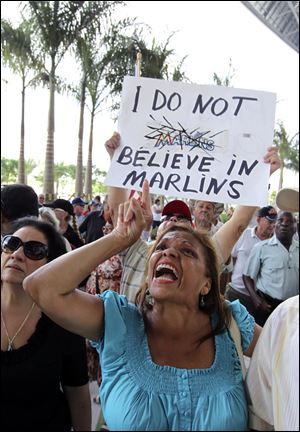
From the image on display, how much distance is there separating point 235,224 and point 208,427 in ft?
3.44

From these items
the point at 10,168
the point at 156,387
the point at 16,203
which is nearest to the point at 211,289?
the point at 156,387

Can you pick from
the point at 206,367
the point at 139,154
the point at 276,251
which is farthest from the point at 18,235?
the point at 276,251

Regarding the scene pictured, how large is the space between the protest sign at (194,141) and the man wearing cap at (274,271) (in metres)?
2.09

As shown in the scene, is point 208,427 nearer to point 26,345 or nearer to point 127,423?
point 127,423

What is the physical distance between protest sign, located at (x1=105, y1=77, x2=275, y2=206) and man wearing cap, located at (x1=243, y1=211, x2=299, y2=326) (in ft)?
6.85

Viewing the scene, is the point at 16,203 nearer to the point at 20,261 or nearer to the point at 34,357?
the point at 20,261

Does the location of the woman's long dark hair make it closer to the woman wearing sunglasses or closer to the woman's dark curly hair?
the woman wearing sunglasses

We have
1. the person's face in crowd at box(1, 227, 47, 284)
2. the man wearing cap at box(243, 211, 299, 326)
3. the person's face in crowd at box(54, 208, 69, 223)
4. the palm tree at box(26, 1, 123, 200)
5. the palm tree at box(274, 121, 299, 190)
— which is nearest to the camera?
the person's face in crowd at box(1, 227, 47, 284)

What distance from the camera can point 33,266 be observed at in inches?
75.0

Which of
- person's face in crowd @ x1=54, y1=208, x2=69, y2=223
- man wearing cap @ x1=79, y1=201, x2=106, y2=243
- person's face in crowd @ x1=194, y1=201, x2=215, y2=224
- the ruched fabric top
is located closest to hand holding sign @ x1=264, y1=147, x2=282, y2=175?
the ruched fabric top

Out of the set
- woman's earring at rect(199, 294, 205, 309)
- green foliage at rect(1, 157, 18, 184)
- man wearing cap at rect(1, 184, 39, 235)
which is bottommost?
green foliage at rect(1, 157, 18, 184)

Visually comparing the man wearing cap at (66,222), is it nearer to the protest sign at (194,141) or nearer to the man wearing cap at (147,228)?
the man wearing cap at (147,228)

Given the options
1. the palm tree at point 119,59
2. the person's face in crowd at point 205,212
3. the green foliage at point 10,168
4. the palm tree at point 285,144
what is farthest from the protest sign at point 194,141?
the green foliage at point 10,168

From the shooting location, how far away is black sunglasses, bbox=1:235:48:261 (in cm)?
192
